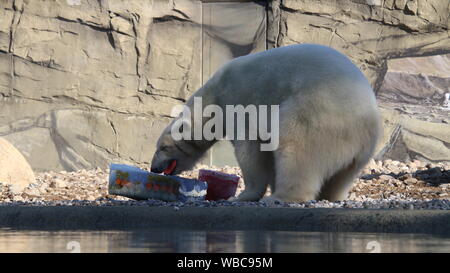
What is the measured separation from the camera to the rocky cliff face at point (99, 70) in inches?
528

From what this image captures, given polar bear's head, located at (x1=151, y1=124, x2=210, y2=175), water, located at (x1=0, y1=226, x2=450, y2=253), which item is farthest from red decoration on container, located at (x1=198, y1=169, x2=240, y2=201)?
water, located at (x1=0, y1=226, x2=450, y2=253)

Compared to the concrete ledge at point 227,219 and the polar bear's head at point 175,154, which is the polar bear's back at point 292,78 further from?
the concrete ledge at point 227,219

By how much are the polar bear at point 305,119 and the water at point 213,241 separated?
1.17 metres

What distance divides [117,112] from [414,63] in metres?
4.81

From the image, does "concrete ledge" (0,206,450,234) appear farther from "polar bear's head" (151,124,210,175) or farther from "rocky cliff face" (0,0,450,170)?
"rocky cliff face" (0,0,450,170)

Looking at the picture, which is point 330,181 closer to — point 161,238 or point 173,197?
point 173,197

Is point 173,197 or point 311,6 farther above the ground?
point 311,6

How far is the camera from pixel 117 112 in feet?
44.3

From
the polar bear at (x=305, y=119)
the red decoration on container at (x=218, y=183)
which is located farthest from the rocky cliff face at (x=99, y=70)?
the polar bear at (x=305, y=119)

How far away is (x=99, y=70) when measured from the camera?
13516 mm

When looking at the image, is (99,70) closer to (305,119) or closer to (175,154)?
(175,154)

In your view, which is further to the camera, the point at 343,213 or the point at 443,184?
the point at 443,184

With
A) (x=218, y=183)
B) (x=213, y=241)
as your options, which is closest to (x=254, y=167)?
(x=218, y=183)
